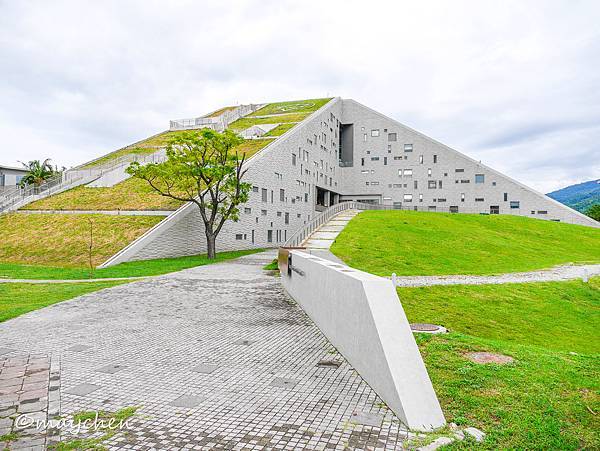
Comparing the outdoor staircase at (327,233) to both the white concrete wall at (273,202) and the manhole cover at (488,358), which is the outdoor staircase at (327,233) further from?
the manhole cover at (488,358)

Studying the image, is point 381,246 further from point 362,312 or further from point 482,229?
point 362,312

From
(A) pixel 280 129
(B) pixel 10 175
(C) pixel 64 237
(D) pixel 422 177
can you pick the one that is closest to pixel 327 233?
(C) pixel 64 237

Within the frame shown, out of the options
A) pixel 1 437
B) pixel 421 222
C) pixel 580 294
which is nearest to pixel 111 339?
pixel 1 437

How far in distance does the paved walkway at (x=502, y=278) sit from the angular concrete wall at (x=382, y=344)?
10.9 meters

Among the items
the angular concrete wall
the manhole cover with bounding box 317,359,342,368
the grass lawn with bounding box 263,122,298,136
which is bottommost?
the manhole cover with bounding box 317,359,342,368

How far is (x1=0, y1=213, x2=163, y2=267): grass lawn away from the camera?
24797 millimetres

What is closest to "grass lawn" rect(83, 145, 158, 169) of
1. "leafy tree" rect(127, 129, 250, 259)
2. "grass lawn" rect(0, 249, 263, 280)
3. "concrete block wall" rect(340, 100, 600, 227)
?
"leafy tree" rect(127, 129, 250, 259)

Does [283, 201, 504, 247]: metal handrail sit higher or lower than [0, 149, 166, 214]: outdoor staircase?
lower

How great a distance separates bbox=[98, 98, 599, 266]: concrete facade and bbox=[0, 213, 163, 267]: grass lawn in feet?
33.0

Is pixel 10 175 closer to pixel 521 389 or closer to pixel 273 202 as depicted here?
pixel 273 202

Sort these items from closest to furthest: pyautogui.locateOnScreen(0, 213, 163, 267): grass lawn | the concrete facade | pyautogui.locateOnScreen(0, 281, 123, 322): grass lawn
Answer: pyautogui.locateOnScreen(0, 281, 123, 322): grass lawn < pyautogui.locateOnScreen(0, 213, 163, 267): grass lawn < the concrete facade

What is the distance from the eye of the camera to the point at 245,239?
116 feet

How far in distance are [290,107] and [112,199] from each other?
4005 cm

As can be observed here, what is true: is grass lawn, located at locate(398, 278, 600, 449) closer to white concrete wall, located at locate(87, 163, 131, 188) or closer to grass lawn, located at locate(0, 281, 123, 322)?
grass lawn, located at locate(0, 281, 123, 322)
